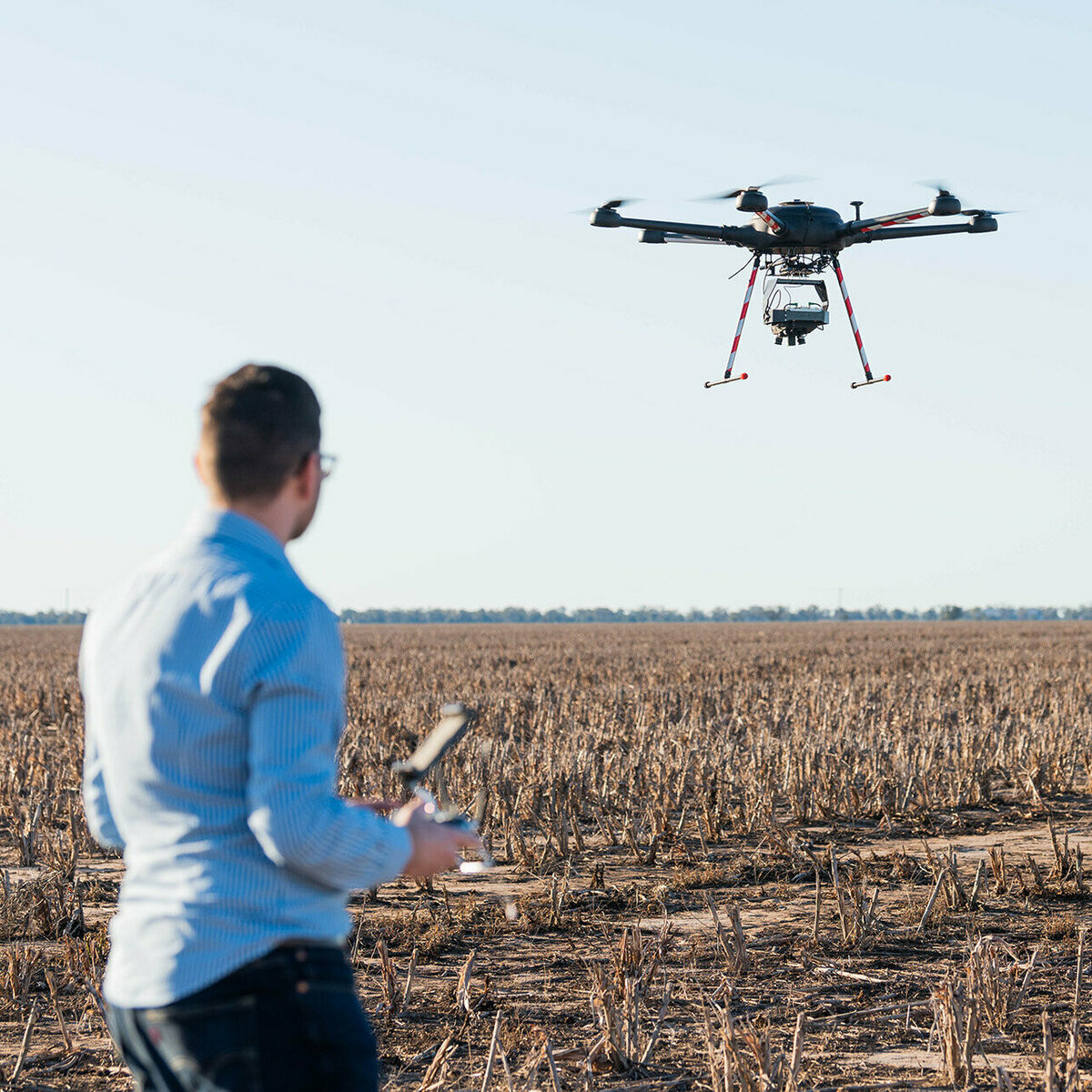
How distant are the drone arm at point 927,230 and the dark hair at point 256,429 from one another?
14975 mm

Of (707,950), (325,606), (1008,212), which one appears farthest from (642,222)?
(325,606)

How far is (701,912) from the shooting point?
679cm

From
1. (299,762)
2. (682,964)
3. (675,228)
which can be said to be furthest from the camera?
(675,228)

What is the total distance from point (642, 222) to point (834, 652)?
22004 mm

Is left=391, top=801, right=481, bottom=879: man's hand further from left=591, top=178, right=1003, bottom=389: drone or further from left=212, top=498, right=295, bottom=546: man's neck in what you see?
left=591, top=178, right=1003, bottom=389: drone

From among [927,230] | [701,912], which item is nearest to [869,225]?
→ [927,230]

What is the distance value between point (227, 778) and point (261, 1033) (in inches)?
14.9

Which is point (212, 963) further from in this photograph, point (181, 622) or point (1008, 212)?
point (1008, 212)

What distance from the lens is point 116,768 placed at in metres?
2.10

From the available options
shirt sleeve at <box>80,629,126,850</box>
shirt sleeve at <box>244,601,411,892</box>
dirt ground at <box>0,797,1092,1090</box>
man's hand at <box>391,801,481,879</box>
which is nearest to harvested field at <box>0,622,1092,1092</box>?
dirt ground at <box>0,797,1092,1090</box>

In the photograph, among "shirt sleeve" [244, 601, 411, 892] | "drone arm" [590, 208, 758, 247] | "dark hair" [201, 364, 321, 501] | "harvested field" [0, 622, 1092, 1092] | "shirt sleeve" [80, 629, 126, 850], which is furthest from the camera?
"drone arm" [590, 208, 758, 247]

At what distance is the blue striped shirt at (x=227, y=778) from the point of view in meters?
1.97

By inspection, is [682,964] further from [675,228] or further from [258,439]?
[675,228]

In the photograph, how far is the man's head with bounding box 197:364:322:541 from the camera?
6.97 feet
